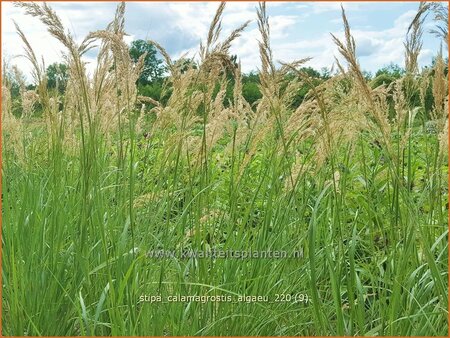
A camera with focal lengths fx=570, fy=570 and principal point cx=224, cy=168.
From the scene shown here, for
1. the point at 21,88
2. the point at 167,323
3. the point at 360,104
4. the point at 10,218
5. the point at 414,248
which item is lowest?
the point at 167,323

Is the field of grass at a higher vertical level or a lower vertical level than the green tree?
lower

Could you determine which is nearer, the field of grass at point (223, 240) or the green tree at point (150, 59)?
the field of grass at point (223, 240)

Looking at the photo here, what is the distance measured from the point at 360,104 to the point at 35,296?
171 cm

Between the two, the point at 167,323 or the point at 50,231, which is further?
the point at 50,231

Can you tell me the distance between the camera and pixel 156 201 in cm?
269

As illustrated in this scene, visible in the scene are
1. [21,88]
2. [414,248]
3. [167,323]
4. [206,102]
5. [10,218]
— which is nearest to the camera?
[167,323]

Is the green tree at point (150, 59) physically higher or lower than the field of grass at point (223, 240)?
higher

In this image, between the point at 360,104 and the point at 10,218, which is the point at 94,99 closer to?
the point at 10,218

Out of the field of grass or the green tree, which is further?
the green tree

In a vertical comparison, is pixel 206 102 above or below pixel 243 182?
above

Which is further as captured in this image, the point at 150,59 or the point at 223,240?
the point at 150,59

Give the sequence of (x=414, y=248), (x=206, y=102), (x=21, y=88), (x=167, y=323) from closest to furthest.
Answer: (x=167, y=323), (x=414, y=248), (x=206, y=102), (x=21, y=88)

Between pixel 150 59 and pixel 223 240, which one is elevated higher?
pixel 150 59

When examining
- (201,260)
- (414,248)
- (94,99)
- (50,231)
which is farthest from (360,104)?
(50,231)
